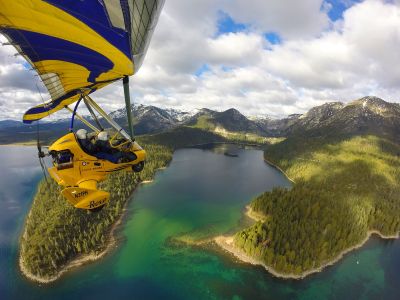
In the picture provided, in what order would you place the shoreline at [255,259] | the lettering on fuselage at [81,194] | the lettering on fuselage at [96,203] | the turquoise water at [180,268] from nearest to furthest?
the lettering on fuselage at [81,194]
the lettering on fuselage at [96,203]
the turquoise water at [180,268]
the shoreline at [255,259]

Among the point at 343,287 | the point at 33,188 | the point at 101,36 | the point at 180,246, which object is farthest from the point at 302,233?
the point at 33,188

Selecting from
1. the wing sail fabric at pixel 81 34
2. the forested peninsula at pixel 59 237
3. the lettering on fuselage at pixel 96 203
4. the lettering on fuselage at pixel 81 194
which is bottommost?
the forested peninsula at pixel 59 237

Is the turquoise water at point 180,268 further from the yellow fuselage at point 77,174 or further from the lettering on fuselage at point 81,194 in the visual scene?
the lettering on fuselage at point 81,194

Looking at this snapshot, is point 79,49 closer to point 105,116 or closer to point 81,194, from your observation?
point 105,116

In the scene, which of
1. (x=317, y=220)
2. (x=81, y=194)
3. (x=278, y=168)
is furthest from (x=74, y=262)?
(x=278, y=168)

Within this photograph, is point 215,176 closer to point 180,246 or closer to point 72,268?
point 180,246

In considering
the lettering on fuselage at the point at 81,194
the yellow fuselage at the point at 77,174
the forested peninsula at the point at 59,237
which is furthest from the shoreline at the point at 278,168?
the lettering on fuselage at the point at 81,194
